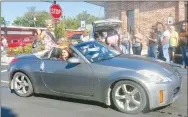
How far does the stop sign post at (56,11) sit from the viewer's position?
9.24m

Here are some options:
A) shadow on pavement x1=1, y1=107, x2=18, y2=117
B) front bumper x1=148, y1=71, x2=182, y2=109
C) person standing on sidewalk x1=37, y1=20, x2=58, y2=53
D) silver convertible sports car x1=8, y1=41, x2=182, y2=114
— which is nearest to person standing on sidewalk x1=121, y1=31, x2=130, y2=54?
person standing on sidewalk x1=37, y1=20, x2=58, y2=53

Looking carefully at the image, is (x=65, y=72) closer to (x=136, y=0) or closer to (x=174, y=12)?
(x=174, y=12)

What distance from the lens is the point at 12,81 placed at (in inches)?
240

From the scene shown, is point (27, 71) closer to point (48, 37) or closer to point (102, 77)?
point (48, 37)

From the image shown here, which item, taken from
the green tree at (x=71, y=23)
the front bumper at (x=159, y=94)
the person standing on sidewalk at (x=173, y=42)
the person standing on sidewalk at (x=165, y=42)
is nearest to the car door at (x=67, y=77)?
the front bumper at (x=159, y=94)

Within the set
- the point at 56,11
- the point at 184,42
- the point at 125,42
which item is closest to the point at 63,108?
the point at 56,11

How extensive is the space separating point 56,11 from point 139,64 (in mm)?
5440

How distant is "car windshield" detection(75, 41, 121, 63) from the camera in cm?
514

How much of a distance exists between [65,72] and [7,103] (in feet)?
4.27

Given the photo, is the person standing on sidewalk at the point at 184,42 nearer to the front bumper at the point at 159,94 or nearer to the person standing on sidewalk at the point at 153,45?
the person standing on sidewalk at the point at 153,45

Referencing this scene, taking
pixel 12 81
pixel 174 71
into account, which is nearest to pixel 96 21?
pixel 12 81

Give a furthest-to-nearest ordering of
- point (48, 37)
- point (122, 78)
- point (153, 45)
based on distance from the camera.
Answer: point (153, 45), point (48, 37), point (122, 78)

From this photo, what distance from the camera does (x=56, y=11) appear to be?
9.57 metres

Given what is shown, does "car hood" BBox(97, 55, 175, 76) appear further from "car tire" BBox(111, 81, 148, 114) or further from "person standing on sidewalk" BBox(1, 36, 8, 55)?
"person standing on sidewalk" BBox(1, 36, 8, 55)
